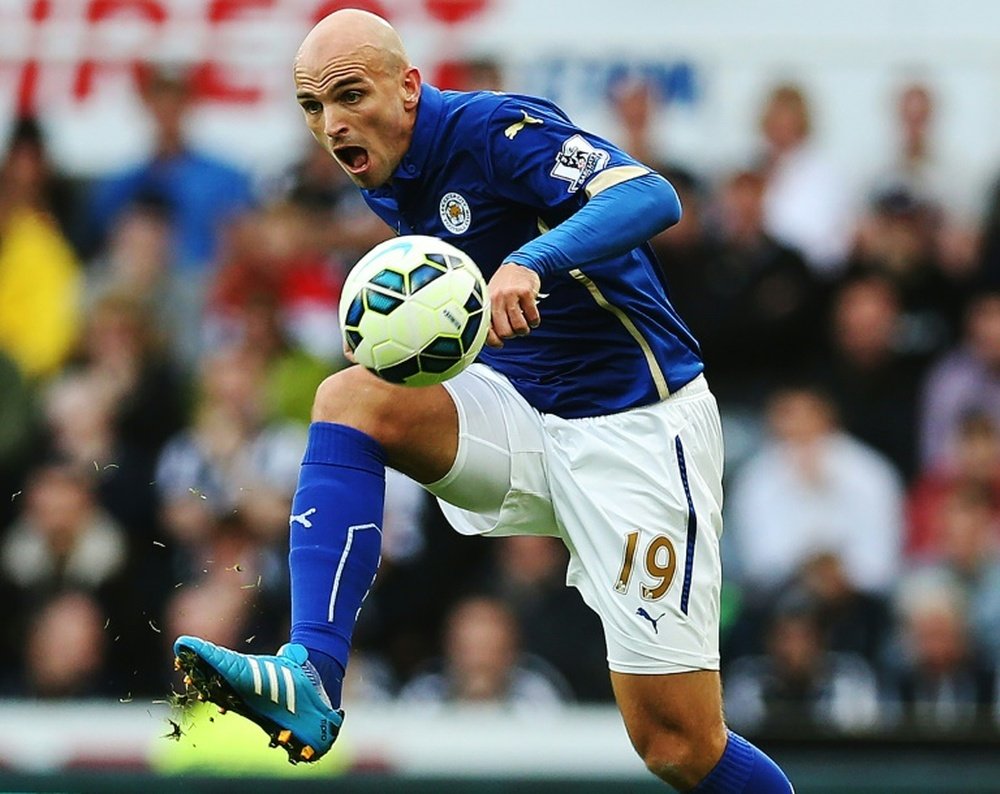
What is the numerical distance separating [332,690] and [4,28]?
21.3 feet

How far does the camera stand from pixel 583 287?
5.15 m

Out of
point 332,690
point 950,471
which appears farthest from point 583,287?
point 950,471

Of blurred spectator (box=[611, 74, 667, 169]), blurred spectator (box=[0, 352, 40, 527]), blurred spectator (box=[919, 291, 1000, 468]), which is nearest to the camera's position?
blurred spectator (box=[919, 291, 1000, 468])

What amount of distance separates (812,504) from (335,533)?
4467mm

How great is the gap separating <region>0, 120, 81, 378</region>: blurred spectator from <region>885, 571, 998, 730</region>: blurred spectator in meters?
4.37

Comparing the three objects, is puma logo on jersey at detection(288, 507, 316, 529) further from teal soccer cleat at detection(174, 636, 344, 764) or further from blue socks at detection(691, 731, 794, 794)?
blue socks at detection(691, 731, 794, 794)

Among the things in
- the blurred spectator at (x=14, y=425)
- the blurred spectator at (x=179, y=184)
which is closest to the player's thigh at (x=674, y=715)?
the blurred spectator at (x=14, y=425)

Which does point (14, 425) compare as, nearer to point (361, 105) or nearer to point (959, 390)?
point (959, 390)

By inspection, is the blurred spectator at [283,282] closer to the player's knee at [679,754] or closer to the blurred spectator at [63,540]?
the blurred spectator at [63,540]

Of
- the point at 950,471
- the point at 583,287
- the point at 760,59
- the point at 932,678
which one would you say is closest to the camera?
the point at 583,287

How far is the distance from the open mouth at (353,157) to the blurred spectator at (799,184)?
471 centimetres

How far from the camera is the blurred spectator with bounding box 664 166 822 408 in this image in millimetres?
9180

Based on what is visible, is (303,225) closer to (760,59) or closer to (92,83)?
(92,83)

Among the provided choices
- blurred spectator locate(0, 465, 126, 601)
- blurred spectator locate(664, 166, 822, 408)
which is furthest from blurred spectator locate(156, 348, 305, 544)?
blurred spectator locate(664, 166, 822, 408)
